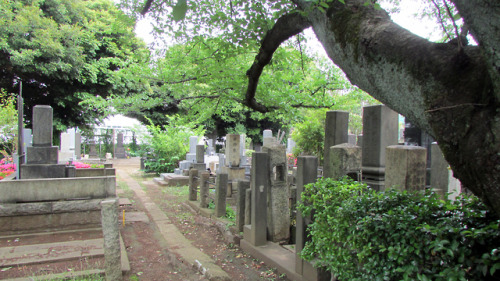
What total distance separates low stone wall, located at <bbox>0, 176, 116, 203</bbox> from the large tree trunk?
586 centimetres

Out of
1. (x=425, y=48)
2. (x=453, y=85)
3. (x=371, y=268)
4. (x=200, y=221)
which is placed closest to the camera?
(x=453, y=85)

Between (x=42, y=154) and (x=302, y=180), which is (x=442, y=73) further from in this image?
(x=42, y=154)

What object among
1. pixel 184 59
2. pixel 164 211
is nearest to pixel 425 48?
pixel 184 59

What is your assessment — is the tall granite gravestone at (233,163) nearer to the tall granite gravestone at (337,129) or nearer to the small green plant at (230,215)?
the small green plant at (230,215)

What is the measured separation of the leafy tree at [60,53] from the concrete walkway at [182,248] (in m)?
7.92

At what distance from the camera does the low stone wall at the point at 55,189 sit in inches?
223

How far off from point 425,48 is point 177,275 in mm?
4247

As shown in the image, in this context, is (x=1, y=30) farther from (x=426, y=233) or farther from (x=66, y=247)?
(x=426, y=233)

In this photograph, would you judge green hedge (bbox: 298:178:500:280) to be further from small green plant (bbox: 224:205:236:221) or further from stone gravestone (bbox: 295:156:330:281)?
small green plant (bbox: 224:205:236:221)

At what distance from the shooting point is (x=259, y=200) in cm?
521

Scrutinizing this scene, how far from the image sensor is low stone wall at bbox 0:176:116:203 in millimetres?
5652

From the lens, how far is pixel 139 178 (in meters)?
14.4

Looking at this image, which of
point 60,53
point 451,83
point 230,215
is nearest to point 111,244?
point 230,215

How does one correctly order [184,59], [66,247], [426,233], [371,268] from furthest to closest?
[184,59]
[66,247]
[371,268]
[426,233]
